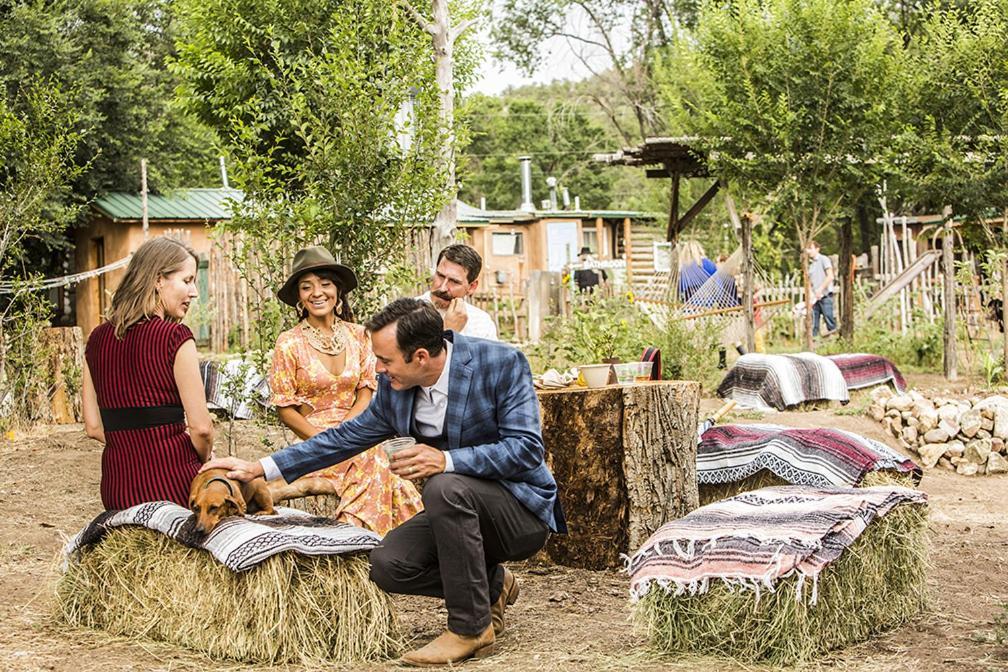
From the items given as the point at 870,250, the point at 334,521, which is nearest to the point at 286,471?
the point at 334,521

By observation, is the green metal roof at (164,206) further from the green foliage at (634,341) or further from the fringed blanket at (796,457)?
the fringed blanket at (796,457)

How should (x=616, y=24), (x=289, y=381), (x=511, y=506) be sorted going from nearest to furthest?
(x=511, y=506), (x=289, y=381), (x=616, y=24)

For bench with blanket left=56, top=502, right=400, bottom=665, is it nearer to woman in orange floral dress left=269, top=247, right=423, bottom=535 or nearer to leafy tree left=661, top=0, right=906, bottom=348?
woman in orange floral dress left=269, top=247, right=423, bottom=535

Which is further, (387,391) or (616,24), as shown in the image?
(616,24)

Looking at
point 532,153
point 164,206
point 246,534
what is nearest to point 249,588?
point 246,534

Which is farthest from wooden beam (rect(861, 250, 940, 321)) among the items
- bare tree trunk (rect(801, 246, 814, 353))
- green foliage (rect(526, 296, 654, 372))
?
green foliage (rect(526, 296, 654, 372))

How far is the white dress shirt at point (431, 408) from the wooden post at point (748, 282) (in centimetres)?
1101

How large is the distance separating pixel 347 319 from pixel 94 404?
132 centimetres

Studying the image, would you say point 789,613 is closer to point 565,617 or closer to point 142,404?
point 565,617

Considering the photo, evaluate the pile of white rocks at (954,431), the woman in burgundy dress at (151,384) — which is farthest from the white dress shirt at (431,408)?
the pile of white rocks at (954,431)

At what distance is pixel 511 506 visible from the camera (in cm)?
434

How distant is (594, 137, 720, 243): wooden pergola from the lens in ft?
56.1

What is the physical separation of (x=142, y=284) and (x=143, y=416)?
0.52 metres

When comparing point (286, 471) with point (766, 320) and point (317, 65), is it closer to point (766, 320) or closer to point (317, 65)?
point (317, 65)
